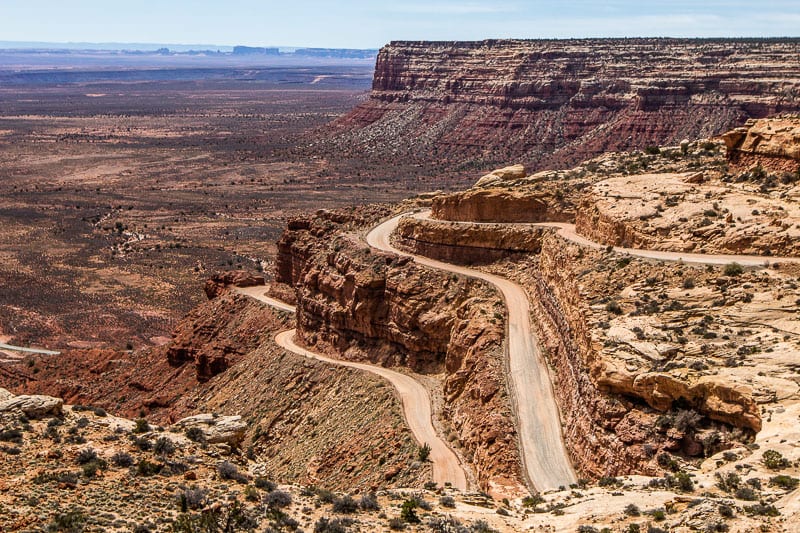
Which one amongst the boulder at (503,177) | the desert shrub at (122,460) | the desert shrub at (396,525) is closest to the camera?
the desert shrub at (396,525)

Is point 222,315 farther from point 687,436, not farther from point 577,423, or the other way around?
point 687,436

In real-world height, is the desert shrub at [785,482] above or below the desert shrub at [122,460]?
above

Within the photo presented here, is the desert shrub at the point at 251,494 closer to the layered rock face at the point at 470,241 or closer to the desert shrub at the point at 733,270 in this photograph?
the desert shrub at the point at 733,270

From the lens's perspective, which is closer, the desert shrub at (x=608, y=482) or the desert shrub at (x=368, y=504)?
the desert shrub at (x=368, y=504)

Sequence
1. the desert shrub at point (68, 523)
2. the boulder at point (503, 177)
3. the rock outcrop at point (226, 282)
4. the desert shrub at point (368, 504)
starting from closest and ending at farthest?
the desert shrub at point (68, 523) < the desert shrub at point (368, 504) < the boulder at point (503, 177) < the rock outcrop at point (226, 282)

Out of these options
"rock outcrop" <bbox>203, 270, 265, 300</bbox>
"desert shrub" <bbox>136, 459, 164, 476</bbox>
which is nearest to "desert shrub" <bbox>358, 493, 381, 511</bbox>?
"desert shrub" <bbox>136, 459, 164, 476</bbox>

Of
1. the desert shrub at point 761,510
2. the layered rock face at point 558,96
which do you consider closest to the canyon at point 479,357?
the desert shrub at point 761,510

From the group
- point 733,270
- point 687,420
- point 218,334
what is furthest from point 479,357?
point 218,334

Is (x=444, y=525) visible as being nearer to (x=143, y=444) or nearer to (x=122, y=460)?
(x=122, y=460)

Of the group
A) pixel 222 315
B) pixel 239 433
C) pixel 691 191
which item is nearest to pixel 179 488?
pixel 239 433
